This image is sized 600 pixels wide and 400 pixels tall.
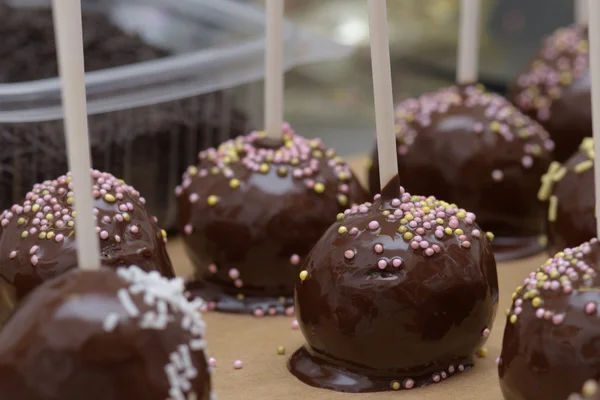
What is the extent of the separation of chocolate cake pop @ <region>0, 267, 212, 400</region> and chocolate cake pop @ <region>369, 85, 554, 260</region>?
1028mm

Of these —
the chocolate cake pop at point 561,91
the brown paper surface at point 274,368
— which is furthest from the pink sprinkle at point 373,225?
the chocolate cake pop at point 561,91

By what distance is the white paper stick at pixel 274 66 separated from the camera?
1.72 m

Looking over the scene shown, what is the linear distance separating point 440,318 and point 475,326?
0.21 feet

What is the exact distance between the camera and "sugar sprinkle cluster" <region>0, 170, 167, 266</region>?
1.41 metres

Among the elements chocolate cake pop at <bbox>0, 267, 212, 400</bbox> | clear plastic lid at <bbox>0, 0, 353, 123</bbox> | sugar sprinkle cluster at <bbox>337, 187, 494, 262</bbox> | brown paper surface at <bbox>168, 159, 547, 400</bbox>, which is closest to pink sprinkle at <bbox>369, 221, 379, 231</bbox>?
sugar sprinkle cluster at <bbox>337, 187, 494, 262</bbox>

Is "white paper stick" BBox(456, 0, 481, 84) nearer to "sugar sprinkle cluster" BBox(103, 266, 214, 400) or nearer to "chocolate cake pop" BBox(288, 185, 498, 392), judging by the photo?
"chocolate cake pop" BBox(288, 185, 498, 392)

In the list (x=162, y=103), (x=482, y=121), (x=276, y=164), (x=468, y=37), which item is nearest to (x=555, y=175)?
(x=482, y=121)

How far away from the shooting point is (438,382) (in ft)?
4.67

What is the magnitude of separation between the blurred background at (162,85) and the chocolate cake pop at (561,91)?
425mm

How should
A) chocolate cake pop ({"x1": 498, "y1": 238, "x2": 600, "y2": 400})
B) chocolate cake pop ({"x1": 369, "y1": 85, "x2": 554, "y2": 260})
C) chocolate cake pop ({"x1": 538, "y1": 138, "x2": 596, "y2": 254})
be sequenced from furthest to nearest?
chocolate cake pop ({"x1": 369, "y1": 85, "x2": 554, "y2": 260})
chocolate cake pop ({"x1": 538, "y1": 138, "x2": 596, "y2": 254})
chocolate cake pop ({"x1": 498, "y1": 238, "x2": 600, "y2": 400})

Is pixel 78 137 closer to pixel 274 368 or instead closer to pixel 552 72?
pixel 274 368

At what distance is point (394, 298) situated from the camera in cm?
136

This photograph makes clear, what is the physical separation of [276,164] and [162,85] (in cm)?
38

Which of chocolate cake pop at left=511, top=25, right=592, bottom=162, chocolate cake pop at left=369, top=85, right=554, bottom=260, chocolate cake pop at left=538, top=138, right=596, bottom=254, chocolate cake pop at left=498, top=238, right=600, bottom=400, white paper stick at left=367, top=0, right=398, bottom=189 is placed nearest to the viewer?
chocolate cake pop at left=498, top=238, right=600, bottom=400
